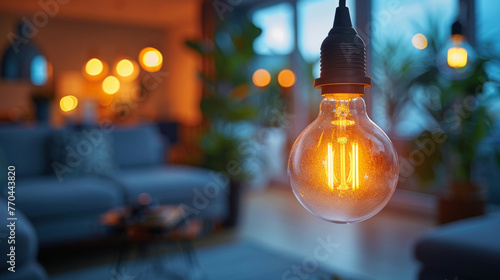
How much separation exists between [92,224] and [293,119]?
3.59 metres

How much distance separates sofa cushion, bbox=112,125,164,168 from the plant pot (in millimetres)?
2653

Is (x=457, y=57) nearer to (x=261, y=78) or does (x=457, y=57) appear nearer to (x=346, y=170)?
(x=346, y=170)

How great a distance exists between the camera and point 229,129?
4301mm

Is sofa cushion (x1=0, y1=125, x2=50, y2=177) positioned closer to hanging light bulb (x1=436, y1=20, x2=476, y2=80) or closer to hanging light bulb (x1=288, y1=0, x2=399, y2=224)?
hanging light bulb (x1=436, y1=20, x2=476, y2=80)

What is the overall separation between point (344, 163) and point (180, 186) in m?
3.13

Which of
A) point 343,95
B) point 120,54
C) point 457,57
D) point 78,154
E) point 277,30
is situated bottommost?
point 78,154

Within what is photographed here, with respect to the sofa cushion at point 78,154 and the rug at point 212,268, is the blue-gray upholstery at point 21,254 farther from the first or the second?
the sofa cushion at point 78,154

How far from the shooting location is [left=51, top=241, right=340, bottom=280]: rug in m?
2.75

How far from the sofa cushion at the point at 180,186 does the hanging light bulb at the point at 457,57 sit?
2086mm

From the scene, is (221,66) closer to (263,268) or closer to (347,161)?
(263,268)

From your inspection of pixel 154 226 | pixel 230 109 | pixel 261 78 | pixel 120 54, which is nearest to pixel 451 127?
pixel 230 109

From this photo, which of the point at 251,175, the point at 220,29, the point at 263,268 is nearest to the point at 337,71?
the point at 263,268

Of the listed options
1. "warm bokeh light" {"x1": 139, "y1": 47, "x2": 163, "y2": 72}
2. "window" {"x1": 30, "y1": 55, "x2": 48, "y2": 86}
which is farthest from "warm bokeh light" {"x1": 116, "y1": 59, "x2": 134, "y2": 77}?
"window" {"x1": 30, "y1": 55, "x2": 48, "y2": 86}

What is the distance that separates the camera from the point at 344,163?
1.89 feet
